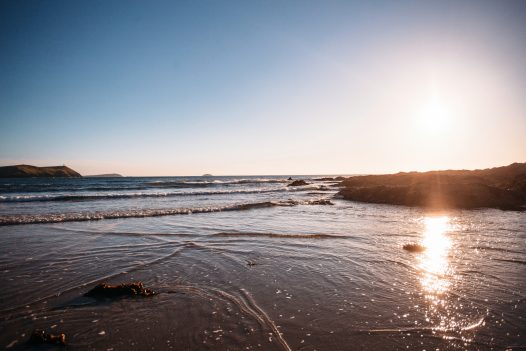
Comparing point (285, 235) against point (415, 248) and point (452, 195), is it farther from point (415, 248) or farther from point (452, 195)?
point (452, 195)

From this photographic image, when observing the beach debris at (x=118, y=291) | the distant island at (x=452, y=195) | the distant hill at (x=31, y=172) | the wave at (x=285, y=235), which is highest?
the distant hill at (x=31, y=172)

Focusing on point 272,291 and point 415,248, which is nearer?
point 272,291

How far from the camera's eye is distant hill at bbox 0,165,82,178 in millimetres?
96812

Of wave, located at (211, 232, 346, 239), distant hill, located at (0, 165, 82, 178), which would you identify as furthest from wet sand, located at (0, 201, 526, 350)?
distant hill, located at (0, 165, 82, 178)

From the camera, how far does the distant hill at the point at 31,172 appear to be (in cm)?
9681

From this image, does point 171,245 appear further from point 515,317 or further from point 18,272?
point 515,317

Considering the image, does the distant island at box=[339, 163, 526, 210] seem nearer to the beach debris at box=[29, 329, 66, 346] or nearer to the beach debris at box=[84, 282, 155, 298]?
the beach debris at box=[84, 282, 155, 298]

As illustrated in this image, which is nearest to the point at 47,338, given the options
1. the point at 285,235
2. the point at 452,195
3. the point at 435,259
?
the point at 285,235

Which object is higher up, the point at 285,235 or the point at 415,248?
the point at 415,248

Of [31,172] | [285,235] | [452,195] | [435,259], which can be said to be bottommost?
[285,235]

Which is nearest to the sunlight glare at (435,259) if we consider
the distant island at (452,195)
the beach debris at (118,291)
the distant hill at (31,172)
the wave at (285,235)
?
the wave at (285,235)

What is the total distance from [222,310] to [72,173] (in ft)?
488

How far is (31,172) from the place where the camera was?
102562 millimetres

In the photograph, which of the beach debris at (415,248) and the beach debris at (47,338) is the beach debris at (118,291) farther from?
the beach debris at (415,248)
